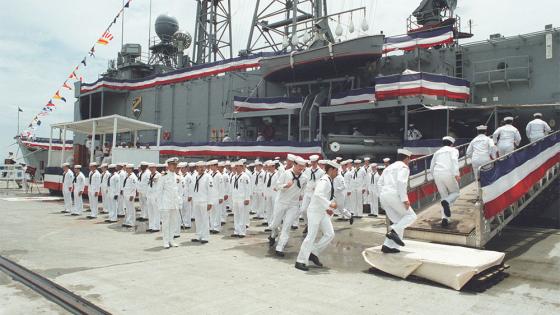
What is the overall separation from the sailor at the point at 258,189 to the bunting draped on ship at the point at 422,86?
211 inches

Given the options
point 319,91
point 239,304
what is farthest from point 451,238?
point 319,91

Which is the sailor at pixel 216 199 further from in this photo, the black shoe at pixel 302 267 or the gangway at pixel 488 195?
the gangway at pixel 488 195

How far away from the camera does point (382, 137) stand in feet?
51.0

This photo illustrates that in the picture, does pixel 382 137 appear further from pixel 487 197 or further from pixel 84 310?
pixel 84 310

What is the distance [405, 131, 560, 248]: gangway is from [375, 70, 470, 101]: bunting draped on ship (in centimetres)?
414

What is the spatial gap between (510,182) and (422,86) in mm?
6885

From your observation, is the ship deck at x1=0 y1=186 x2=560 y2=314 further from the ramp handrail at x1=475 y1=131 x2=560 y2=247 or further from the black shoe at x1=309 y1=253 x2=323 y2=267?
the ramp handrail at x1=475 y1=131 x2=560 y2=247

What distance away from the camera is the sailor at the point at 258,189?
39.9 ft

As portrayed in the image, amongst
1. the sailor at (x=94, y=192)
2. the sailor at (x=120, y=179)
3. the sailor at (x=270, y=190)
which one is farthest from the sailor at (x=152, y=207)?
the sailor at (x=94, y=192)

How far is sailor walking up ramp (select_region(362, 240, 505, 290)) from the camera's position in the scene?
5136 mm

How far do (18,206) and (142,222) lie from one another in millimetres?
5810

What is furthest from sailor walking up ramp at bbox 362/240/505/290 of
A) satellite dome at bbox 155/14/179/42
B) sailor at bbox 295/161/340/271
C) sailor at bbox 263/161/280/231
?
satellite dome at bbox 155/14/179/42

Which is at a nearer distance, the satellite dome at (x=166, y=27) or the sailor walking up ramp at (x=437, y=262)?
the sailor walking up ramp at (x=437, y=262)

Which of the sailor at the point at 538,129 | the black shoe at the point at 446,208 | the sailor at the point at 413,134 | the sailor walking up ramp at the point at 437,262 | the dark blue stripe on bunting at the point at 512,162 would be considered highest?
the sailor at the point at 413,134
